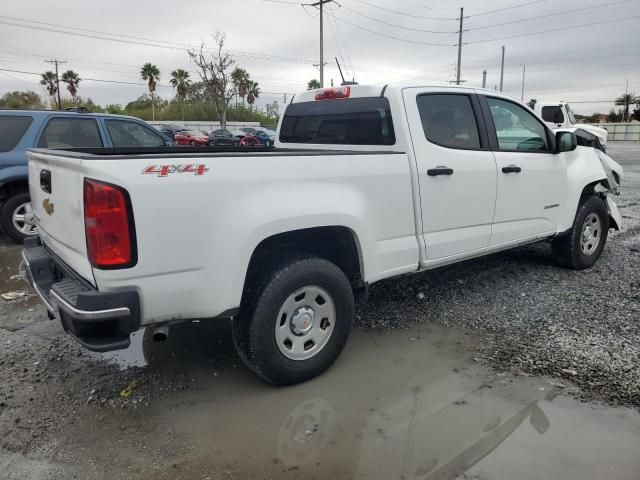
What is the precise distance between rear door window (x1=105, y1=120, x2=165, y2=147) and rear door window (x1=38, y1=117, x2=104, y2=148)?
0.77 feet

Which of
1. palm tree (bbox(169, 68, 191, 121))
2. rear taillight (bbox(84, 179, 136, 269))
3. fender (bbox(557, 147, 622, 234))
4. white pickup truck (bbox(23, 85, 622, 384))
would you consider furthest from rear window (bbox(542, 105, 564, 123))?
palm tree (bbox(169, 68, 191, 121))

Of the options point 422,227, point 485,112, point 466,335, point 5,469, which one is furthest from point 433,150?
point 5,469

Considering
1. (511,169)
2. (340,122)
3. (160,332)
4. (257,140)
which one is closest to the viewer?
(160,332)

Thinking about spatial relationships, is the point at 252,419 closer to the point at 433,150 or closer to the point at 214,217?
the point at 214,217

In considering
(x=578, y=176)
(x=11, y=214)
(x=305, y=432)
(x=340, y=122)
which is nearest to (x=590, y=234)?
(x=578, y=176)

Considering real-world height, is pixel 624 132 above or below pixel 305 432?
above

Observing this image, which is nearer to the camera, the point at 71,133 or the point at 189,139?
the point at 71,133

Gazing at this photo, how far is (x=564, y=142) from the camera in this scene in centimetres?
498

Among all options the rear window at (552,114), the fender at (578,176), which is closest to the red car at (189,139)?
the rear window at (552,114)

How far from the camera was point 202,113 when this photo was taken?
57156 millimetres

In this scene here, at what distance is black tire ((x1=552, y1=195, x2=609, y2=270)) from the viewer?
548 cm

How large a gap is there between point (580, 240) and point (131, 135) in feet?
20.6

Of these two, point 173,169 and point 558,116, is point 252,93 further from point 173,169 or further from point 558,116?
point 173,169

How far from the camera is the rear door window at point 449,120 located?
3967 mm
